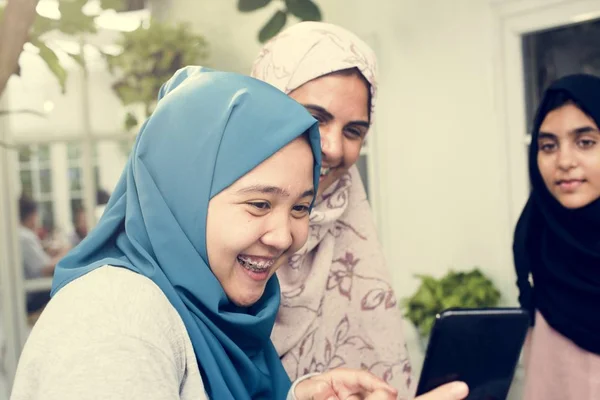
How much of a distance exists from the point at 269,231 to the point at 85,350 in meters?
0.29

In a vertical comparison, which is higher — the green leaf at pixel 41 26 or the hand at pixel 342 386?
the green leaf at pixel 41 26

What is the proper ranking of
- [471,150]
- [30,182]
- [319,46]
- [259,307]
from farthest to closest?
1. [30,182]
2. [471,150]
3. [319,46]
4. [259,307]

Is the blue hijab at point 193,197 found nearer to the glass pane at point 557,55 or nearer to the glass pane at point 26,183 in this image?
the glass pane at point 557,55

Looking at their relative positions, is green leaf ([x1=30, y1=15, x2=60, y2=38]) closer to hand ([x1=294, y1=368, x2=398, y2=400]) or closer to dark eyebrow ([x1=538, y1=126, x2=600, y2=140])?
hand ([x1=294, y1=368, x2=398, y2=400])

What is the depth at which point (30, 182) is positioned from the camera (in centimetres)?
351

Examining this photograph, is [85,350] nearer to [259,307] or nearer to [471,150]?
[259,307]

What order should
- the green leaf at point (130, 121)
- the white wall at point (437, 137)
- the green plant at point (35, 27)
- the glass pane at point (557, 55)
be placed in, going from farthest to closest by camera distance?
the green leaf at point (130, 121) → the white wall at point (437, 137) → the glass pane at point (557, 55) → the green plant at point (35, 27)

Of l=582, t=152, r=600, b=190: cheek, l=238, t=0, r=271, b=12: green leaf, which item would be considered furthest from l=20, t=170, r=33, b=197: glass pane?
l=582, t=152, r=600, b=190: cheek

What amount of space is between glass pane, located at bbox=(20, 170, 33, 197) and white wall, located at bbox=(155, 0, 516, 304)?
1724 millimetres

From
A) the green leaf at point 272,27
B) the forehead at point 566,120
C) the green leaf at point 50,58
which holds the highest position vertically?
the green leaf at point 272,27

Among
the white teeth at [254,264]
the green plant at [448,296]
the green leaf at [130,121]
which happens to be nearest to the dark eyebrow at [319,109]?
the white teeth at [254,264]

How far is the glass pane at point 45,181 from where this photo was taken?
3.52 metres

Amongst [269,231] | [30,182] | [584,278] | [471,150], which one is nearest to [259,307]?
[269,231]

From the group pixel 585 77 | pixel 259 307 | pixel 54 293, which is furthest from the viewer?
pixel 585 77
